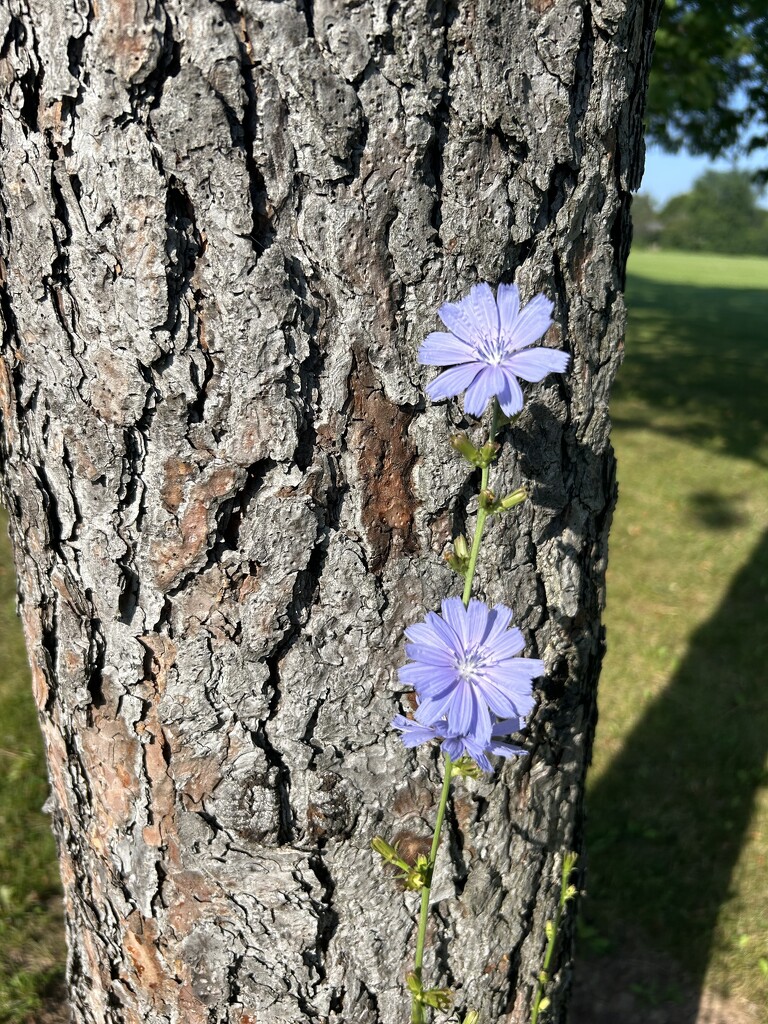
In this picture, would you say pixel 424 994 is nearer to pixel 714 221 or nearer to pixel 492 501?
pixel 492 501

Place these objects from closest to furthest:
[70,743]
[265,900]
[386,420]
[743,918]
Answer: [386,420]
[265,900]
[70,743]
[743,918]

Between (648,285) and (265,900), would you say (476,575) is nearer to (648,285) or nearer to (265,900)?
(265,900)

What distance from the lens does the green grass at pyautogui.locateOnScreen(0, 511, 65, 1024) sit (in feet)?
8.68

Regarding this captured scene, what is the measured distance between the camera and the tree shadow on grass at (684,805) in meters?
3.05

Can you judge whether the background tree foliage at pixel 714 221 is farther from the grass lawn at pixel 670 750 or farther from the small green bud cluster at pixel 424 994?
the small green bud cluster at pixel 424 994

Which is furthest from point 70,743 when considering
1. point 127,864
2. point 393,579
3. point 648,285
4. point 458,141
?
point 648,285

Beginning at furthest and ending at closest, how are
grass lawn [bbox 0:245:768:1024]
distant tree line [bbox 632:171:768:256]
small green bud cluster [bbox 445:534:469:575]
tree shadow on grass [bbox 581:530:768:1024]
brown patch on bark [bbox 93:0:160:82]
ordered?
1. distant tree line [bbox 632:171:768:256]
2. tree shadow on grass [bbox 581:530:768:1024]
3. grass lawn [bbox 0:245:768:1024]
4. small green bud cluster [bbox 445:534:469:575]
5. brown patch on bark [bbox 93:0:160:82]

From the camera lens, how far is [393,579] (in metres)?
1.39

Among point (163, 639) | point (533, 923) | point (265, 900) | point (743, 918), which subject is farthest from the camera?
point (743, 918)

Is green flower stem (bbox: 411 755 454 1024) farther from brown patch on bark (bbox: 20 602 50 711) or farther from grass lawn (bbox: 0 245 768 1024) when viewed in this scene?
grass lawn (bbox: 0 245 768 1024)

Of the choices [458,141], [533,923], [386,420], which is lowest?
[533,923]

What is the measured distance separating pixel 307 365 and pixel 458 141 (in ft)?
1.27

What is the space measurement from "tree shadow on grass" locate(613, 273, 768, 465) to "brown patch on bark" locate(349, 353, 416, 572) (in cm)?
768

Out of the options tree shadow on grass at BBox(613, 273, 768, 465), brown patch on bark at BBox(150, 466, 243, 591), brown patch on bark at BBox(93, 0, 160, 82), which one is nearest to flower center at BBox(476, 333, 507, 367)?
Answer: brown patch on bark at BBox(150, 466, 243, 591)
